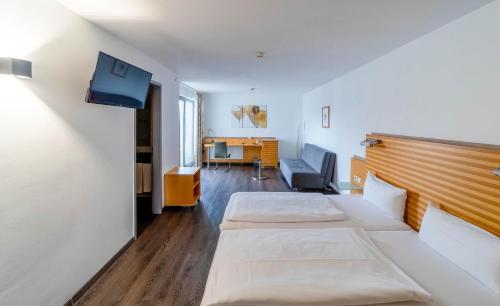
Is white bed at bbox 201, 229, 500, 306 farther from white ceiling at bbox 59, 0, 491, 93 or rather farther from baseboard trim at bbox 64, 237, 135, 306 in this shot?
white ceiling at bbox 59, 0, 491, 93

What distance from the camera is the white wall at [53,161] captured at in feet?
5.25

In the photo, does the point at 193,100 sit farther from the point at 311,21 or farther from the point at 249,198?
the point at 311,21

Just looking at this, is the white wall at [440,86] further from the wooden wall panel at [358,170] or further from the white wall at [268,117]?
the white wall at [268,117]

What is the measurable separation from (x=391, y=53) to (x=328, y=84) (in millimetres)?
2652

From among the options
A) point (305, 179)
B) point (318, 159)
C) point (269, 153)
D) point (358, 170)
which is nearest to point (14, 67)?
point (358, 170)

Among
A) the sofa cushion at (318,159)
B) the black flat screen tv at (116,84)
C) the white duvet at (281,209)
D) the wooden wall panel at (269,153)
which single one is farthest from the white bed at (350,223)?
the wooden wall panel at (269,153)

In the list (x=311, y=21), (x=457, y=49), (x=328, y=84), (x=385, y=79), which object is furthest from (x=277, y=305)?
(x=328, y=84)

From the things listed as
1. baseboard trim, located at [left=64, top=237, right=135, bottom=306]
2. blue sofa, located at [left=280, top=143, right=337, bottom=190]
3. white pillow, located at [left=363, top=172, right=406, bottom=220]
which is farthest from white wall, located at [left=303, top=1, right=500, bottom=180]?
baseboard trim, located at [left=64, top=237, right=135, bottom=306]

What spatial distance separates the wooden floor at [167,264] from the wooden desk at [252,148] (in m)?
3.73

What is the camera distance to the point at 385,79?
333 cm

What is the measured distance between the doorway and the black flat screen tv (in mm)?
1280

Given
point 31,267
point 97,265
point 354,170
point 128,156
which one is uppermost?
point 128,156

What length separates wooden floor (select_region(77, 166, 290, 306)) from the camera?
2.24 meters

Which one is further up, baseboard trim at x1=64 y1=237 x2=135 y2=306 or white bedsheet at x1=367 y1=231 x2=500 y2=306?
white bedsheet at x1=367 y1=231 x2=500 y2=306
